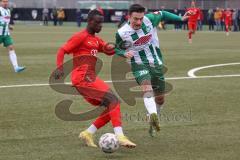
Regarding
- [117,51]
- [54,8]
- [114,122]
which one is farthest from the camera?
[54,8]

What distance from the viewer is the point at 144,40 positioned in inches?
385

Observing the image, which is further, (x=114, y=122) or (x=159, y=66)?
(x=159, y=66)

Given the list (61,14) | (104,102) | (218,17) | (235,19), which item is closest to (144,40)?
(104,102)

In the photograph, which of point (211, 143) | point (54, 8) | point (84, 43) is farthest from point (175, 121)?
point (54, 8)

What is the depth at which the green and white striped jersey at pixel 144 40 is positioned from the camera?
9.65 m

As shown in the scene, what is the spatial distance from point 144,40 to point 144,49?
0.22m

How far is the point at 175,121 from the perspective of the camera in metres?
10.4

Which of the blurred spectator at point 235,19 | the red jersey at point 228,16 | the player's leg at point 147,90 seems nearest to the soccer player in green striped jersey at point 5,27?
the player's leg at point 147,90

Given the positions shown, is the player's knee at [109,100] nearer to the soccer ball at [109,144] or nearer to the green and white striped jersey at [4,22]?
the soccer ball at [109,144]

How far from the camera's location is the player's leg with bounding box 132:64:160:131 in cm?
877

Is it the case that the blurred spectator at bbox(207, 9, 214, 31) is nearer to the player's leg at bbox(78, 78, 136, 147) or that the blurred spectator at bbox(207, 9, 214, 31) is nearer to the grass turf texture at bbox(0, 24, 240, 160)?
the grass turf texture at bbox(0, 24, 240, 160)

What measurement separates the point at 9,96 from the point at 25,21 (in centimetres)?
5703

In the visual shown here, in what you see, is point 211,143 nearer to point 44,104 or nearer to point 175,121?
point 175,121

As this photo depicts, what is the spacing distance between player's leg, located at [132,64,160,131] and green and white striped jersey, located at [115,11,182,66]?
0.22 meters
